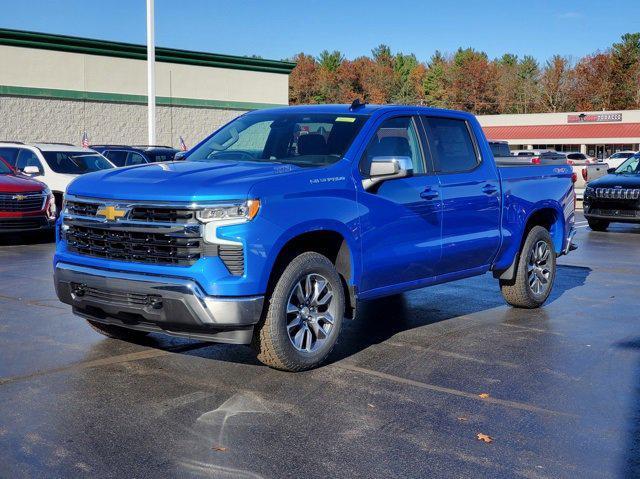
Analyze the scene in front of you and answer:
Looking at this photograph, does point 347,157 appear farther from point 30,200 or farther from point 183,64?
point 183,64

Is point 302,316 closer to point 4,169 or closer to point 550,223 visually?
point 550,223

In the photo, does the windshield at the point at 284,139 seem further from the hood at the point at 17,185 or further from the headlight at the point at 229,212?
the hood at the point at 17,185

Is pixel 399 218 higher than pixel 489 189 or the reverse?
the reverse

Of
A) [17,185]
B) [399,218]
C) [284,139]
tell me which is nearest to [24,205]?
[17,185]

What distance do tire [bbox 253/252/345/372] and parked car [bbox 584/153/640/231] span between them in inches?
518

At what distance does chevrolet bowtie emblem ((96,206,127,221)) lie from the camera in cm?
611

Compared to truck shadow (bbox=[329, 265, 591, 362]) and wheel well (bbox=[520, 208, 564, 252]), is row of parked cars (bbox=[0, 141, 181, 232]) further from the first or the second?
wheel well (bbox=[520, 208, 564, 252])

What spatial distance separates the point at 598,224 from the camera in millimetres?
19156

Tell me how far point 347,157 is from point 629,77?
103353mm

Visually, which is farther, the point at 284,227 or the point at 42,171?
the point at 42,171

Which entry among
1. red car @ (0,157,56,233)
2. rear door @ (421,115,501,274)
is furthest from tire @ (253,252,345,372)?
red car @ (0,157,56,233)

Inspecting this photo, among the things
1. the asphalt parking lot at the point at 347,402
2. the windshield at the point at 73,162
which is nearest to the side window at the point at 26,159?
the windshield at the point at 73,162

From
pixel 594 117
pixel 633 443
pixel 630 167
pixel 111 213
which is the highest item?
pixel 594 117

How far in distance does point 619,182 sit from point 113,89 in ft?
72.0
